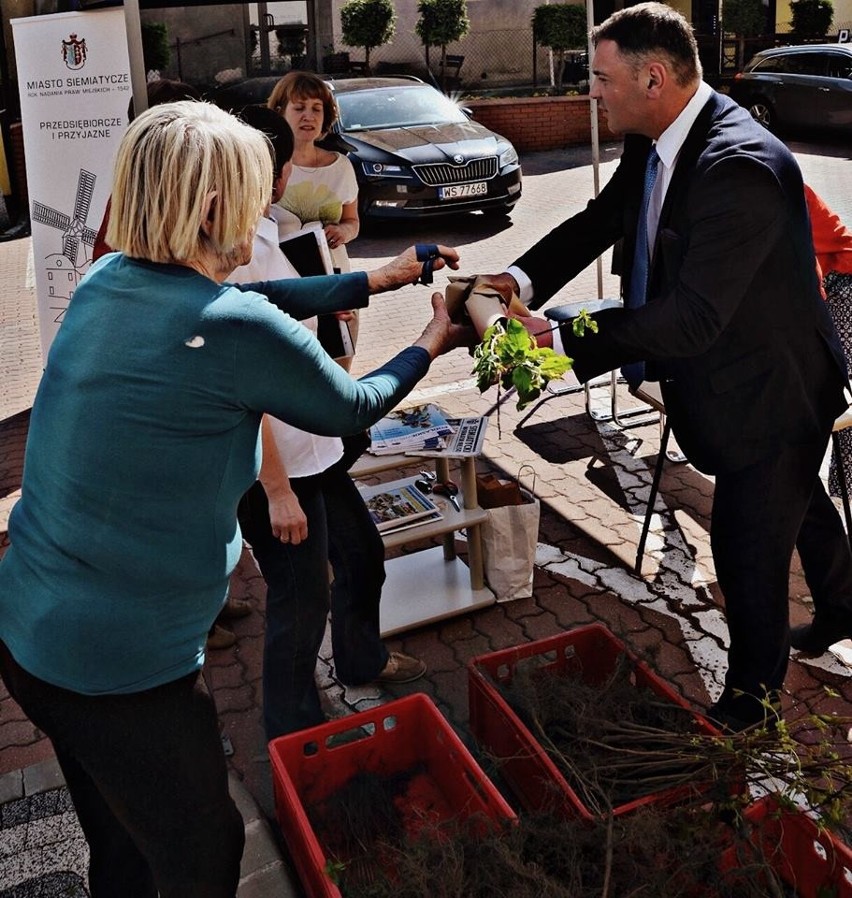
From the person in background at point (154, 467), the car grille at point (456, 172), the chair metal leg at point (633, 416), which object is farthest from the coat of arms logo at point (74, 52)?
→ the car grille at point (456, 172)

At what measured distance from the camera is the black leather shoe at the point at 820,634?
3708mm

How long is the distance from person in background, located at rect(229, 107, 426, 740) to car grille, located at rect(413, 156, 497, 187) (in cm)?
891

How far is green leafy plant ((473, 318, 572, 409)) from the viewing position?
2.59 meters

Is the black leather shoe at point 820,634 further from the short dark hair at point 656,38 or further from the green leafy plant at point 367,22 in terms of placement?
the green leafy plant at point 367,22

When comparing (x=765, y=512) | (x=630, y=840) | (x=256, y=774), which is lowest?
(x=256, y=774)

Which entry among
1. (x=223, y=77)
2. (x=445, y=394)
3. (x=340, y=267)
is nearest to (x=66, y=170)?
(x=340, y=267)

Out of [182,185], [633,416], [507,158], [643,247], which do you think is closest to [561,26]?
[507,158]

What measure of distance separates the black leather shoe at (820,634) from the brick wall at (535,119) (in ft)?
50.2

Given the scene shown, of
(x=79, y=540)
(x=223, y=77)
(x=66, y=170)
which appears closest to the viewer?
(x=79, y=540)

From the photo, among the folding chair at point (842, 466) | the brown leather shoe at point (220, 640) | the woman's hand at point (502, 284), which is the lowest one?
the brown leather shoe at point (220, 640)

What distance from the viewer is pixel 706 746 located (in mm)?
2674

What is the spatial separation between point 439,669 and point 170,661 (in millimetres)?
2084

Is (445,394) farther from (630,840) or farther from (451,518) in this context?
(630,840)

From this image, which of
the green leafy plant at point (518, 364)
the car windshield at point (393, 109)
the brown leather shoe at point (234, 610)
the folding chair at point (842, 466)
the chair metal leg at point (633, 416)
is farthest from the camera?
the car windshield at point (393, 109)
